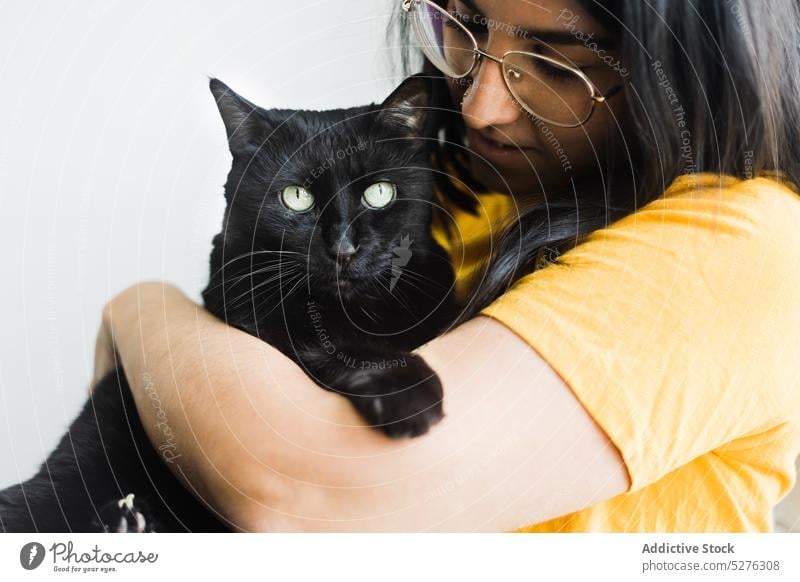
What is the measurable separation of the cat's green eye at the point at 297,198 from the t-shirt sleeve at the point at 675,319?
7.2 inches

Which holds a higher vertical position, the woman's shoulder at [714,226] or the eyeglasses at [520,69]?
the eyeglasses at [520,69]

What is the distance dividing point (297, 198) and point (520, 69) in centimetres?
20

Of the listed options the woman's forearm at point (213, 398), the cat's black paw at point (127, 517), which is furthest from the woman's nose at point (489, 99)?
the cat's black paw at point (127, 517)

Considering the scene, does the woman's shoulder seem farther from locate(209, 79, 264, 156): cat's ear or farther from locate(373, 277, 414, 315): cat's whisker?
locate(209, 79, 264, 156): cat's ear

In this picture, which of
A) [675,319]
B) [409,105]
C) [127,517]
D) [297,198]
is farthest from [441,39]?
[127,517]

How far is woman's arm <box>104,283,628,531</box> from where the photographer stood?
19.0 inches

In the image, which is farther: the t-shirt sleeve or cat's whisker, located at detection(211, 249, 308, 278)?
cat's whisker, located at detection(211, 249, 308, 278)

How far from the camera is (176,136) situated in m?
0.57

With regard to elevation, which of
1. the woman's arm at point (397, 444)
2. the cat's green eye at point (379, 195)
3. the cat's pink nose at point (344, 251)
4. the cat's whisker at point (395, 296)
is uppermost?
the cat's green eye at point (379, 195)

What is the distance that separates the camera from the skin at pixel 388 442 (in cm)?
48
